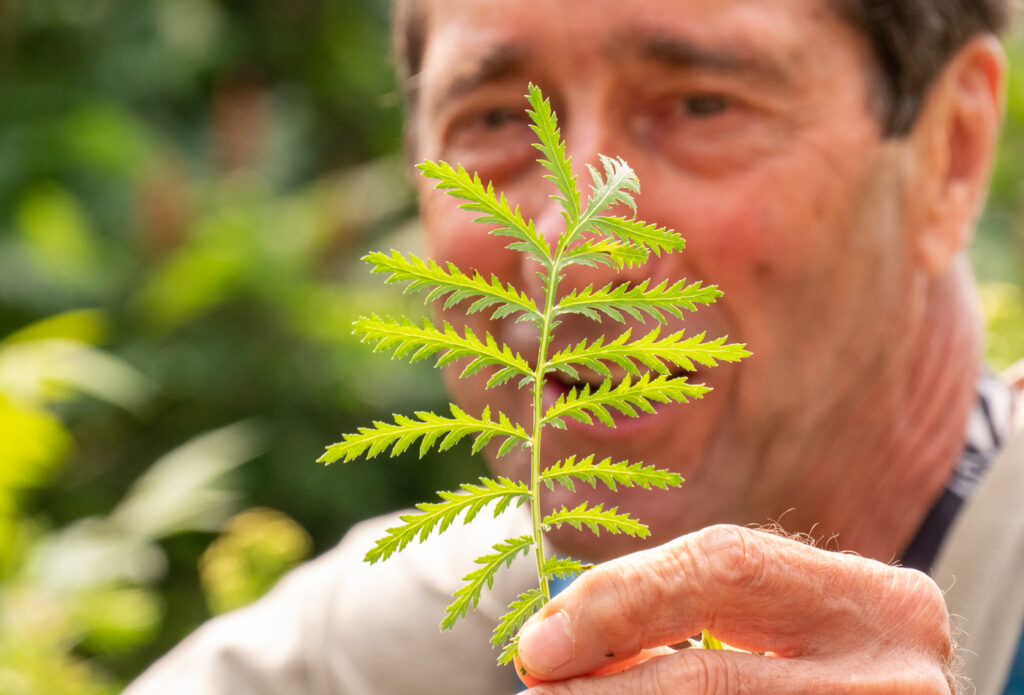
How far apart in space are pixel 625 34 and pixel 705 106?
0.39ft

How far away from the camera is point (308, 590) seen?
5.67 ft

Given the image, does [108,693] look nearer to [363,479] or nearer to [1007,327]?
[363,479]

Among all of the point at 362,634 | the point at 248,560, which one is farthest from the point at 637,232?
the point at 248,560

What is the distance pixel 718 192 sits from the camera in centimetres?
104

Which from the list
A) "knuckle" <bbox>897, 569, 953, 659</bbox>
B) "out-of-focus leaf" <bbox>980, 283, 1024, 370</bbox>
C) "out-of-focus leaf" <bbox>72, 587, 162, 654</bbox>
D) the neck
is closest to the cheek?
the neck

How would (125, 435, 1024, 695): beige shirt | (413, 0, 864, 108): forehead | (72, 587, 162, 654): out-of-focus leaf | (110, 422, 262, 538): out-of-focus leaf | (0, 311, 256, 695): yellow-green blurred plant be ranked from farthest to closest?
1. (110, 422, 262, 538): out-of-focus leaf
2. (72, 587, 162, 654): out-of-focus leaf
3. (0, 311, 256, 695): yellow-green blurred plant
4. (125, 435, 1024, 695): beige shirt
5. (413, 0, 864, 108): forehead

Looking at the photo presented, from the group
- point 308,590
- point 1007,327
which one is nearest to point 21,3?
point 308,590

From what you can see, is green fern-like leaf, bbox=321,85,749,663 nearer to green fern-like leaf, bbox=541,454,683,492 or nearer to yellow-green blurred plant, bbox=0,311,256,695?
green fern-like leaf, bbox=541,454,683,492

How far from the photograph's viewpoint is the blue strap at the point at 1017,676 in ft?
3.67

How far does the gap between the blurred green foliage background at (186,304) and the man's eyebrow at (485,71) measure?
0.87 m

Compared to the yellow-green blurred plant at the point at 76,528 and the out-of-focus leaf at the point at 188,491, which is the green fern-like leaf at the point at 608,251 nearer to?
the yellow-green blurred plant at the point at 76,528

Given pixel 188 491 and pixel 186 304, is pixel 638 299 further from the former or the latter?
pixel 186 304

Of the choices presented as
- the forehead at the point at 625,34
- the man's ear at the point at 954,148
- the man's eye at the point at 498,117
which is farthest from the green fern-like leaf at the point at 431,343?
the man's ear at the point at 954,148

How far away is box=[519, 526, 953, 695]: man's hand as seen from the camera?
20.0 inches
